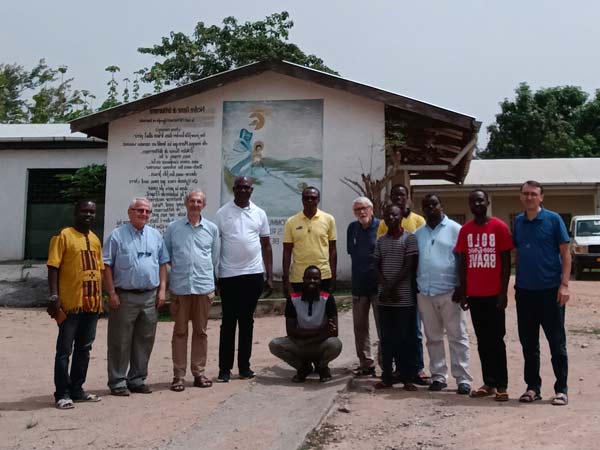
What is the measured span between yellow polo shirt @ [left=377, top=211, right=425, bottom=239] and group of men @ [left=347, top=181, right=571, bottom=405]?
0.01 metres

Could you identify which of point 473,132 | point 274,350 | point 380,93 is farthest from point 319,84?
point 274,350

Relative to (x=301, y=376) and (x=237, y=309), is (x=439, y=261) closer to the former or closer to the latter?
(x=301, y=376)

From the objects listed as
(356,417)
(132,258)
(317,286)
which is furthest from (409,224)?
(132,258)

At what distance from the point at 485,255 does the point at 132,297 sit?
304 centimetres

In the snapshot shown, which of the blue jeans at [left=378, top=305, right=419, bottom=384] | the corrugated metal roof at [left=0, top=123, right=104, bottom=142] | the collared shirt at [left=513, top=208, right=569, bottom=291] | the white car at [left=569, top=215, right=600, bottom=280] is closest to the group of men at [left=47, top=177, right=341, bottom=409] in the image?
the blue jeans at [left=378, top=305, right=419, bottom=384]

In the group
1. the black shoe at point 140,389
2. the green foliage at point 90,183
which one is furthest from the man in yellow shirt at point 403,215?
the green foliage at point 90,183

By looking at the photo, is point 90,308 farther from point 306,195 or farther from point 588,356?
point 588,356

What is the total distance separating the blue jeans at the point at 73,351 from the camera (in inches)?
203

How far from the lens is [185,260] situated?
572 cm

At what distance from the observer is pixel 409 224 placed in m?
6.07

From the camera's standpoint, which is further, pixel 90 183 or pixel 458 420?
pixel 90 183

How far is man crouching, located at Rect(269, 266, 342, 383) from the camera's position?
5902 millimetres

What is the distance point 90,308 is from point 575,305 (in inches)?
398

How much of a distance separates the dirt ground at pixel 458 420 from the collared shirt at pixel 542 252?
100 cm
